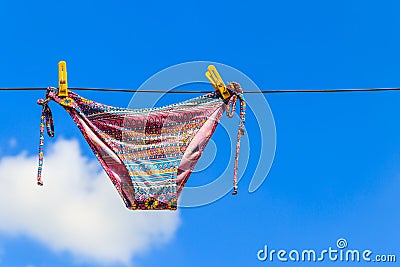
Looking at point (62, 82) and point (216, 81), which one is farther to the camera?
point (216, 81)

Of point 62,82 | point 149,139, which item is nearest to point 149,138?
point 149,139

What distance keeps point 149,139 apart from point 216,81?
2.76 feet

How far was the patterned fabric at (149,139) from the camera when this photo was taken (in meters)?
7.48

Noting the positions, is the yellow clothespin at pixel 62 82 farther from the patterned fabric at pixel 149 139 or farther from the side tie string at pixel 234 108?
the side tie string at pixel 234 108

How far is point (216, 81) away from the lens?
7.54 meters

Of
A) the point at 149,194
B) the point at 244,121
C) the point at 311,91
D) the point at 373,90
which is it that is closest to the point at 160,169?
the point at 149,194

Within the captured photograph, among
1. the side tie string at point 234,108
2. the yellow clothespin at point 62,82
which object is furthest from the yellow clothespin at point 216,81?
the yellow clothespin at point 62,82

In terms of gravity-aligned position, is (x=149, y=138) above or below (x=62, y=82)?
below

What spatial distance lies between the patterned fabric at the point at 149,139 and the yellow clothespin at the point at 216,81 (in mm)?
67

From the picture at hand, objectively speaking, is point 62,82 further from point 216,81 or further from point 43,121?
point 216,81

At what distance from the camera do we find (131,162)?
7.55 metres

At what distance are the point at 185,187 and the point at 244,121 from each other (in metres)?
0.85

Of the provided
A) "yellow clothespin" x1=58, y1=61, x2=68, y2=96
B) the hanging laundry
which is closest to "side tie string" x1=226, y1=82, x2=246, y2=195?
the hanging laundry

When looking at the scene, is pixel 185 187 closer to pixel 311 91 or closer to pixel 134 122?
pixel 134 122
